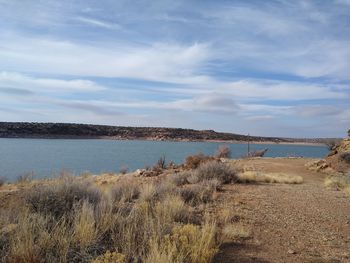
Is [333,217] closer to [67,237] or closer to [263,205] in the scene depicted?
[263,205]

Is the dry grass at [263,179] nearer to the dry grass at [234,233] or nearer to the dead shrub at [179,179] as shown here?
the dead shrub at [179,179]

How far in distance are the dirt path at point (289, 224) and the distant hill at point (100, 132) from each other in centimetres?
6028

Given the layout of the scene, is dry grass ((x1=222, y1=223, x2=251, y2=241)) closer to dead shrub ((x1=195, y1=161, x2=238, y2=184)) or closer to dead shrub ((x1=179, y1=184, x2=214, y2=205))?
dead shrub ((x1=179, y1=184, x2=214, y2=205))

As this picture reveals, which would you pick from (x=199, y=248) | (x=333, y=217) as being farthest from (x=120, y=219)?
(x=333, y=217)

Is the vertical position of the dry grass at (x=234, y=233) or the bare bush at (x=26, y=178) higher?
the dry grass at (x=234, y=233)

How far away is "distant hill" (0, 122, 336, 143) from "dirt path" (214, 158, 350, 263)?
6028cm

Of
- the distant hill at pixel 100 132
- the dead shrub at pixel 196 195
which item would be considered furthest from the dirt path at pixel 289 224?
the distant hill at pixel 100 132

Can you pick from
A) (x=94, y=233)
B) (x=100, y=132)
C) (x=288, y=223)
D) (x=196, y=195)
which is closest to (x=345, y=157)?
(x=196, y=195)

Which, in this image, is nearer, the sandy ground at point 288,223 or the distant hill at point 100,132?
the sandy ground at point 288,223

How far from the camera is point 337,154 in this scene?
928 inches

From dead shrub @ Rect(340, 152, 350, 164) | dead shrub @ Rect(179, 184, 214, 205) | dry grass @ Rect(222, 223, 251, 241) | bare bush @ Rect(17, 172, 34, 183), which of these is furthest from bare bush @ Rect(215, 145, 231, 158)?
dry grass @ Rect(222, 223, 251, 241)

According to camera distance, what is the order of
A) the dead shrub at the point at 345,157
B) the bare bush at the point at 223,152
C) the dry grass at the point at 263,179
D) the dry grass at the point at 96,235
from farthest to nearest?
the bare bush at the point at 223,152
the dead shrub at the point at 345,157
the dry grass at the point at 263,179
the dry grass at the point at 96,235

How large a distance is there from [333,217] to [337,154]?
47.9 ft

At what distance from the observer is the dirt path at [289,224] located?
6711mm
